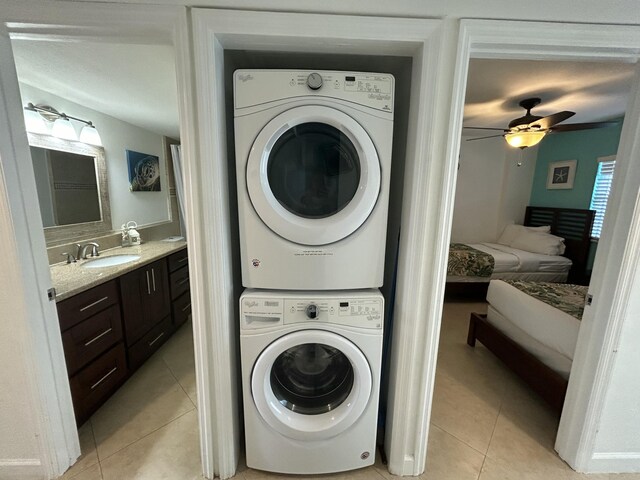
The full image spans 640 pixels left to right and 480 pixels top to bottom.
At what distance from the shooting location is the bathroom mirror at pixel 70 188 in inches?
74.4

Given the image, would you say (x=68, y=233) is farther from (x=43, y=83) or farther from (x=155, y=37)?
(x=155, y=37)

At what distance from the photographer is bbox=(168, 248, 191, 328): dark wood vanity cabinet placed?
2.47 meters

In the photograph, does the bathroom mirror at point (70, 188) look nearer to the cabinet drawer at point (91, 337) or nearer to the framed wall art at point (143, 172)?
the framed wall art at point (143, 172)

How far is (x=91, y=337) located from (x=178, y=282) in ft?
3.27

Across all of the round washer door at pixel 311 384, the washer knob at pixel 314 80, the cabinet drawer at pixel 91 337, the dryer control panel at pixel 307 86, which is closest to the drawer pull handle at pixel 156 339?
the cabinet drawer at pixel 91 337

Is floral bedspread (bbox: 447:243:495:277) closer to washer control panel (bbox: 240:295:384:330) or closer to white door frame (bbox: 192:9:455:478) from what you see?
white door frame (bbox: 192:9:455:478)

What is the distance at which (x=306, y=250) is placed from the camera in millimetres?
1155

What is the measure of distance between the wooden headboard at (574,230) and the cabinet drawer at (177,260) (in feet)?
16.0

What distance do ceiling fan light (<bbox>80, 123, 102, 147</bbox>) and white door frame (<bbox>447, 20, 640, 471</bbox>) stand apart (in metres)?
2.68

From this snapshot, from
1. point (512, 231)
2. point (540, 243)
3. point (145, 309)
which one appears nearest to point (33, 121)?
point (145, 309)

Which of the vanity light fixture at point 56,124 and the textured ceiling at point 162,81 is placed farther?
the vanity light fixture at point 56,124

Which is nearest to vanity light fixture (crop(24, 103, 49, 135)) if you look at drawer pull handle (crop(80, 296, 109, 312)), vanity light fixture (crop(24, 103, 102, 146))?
vanity light fixture (crop(24, 103, 102, 146))

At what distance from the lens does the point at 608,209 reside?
4.00 ft

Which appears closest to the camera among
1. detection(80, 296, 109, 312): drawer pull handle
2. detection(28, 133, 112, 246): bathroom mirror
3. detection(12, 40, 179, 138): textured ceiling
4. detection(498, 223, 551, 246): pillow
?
detection(12, 40, 179, 138): textured ceiling
